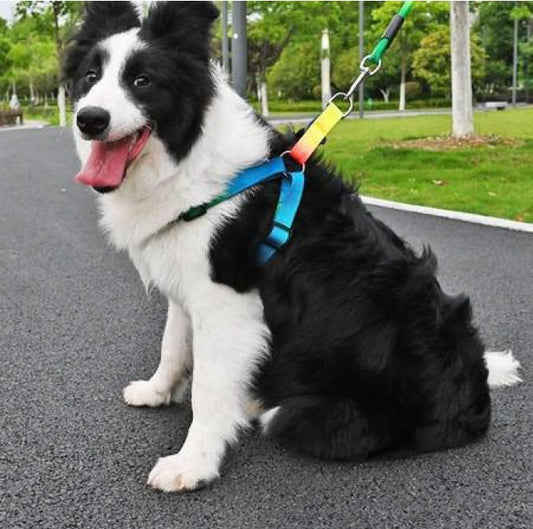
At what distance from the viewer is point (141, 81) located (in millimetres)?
2811

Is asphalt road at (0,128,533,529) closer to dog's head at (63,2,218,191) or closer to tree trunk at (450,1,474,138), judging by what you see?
dog's head at (63,2,218,191)

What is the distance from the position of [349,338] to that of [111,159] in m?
1.20

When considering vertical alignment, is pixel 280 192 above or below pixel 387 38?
below

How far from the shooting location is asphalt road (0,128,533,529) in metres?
2.60

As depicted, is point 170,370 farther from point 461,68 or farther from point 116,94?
point 461,68

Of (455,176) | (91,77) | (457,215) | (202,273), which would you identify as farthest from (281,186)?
(455,176)

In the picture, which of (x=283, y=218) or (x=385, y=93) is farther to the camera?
(x=385, y=93)

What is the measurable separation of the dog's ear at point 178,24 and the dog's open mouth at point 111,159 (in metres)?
0.41

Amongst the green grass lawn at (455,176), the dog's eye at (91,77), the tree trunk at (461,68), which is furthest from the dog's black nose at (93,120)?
the tree trunk at (461,68)

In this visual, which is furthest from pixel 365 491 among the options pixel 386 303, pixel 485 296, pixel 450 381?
pixel 485 296

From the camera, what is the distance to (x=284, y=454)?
3.04 meters

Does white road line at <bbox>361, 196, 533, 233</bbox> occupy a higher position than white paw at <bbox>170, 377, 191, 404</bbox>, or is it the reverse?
white road line at <bbox>361, 196, 533, 233</bbox>

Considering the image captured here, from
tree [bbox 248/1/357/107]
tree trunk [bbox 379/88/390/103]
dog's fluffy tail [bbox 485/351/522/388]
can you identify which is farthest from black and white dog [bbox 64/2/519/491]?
tree trunk [bbox 379/88/390/103]

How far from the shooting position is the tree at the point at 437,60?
167 feet
